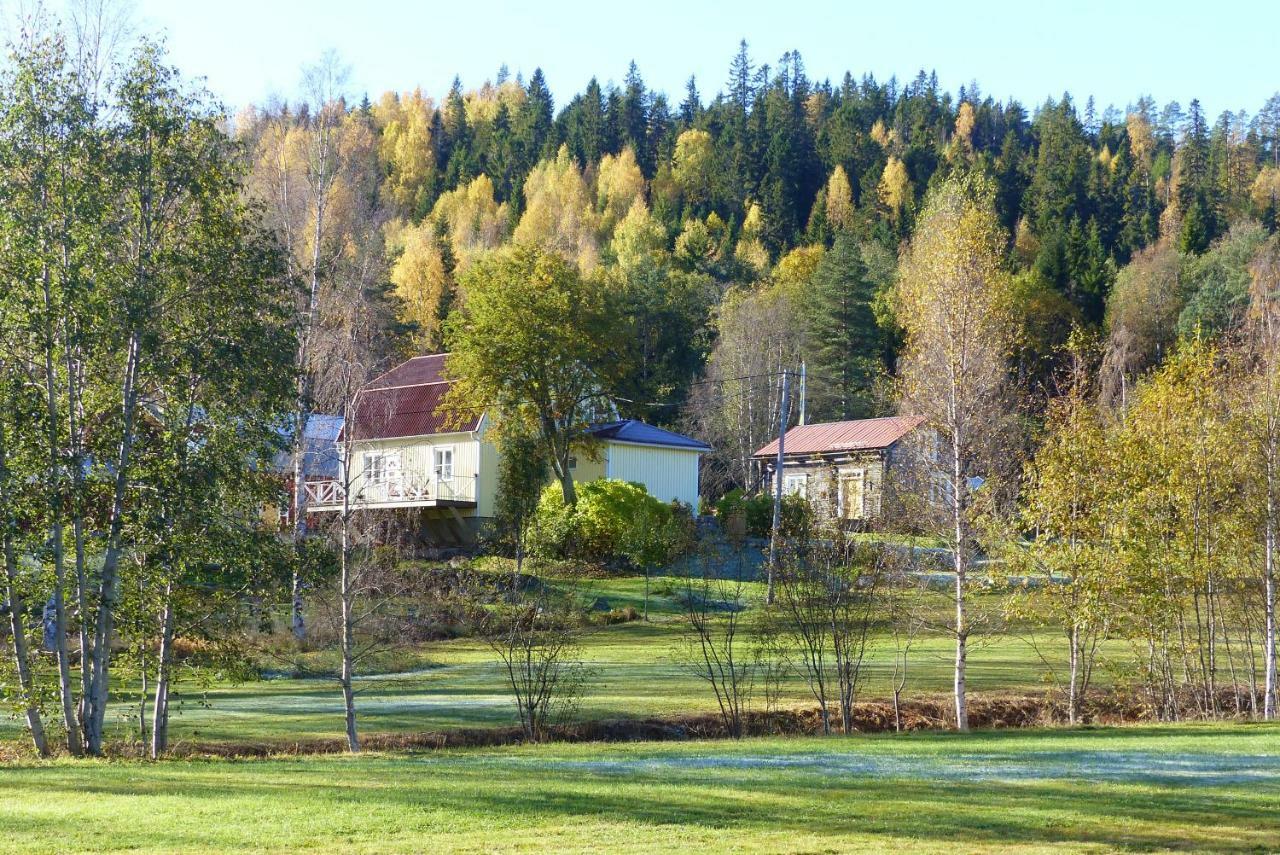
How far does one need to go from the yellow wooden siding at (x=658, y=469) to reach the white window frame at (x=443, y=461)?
5.79m

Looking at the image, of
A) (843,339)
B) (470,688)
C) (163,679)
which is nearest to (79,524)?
(163,679)

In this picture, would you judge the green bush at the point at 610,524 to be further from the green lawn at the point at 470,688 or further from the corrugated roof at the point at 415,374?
the corrugated roof at the point at 415,374

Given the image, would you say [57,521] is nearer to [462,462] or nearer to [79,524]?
[79,524]

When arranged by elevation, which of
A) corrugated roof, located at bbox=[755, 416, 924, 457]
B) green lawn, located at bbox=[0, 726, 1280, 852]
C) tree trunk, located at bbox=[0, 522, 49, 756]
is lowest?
green lawn, located at bbox=[0, 726, 1280, 852]

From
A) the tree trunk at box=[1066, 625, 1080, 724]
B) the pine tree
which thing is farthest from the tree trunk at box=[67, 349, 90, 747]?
the pine tree

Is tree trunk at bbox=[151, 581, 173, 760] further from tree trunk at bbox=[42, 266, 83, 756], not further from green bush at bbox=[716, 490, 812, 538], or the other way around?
green bush at bbox=[716, 490, 812, 538]

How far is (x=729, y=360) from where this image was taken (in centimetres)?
6806

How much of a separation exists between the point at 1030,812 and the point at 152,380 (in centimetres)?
1238

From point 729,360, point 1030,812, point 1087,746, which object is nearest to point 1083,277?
point 729,360

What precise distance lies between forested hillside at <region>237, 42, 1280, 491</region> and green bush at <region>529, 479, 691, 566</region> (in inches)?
248

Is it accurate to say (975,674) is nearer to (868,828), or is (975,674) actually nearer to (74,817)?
(868,828)

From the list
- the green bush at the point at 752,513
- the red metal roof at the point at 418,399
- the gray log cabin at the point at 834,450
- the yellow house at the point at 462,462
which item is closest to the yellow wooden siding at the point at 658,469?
the yellow house at the point at 462,462

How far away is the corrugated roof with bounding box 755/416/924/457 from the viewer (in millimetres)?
53500

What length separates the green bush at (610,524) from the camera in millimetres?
40719
